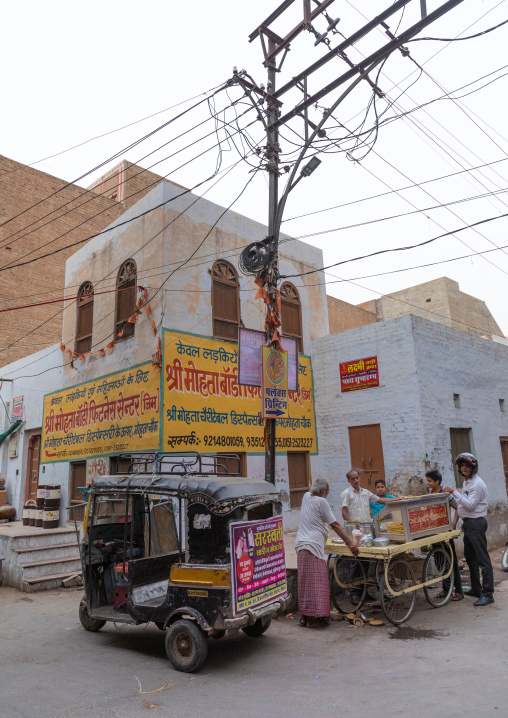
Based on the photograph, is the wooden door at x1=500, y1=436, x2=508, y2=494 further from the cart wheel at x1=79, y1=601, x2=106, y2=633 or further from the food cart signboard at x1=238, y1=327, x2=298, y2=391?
the cart wheel at x1=79, y1=601, x2=106, y2=633

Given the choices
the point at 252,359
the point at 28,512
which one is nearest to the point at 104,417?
the point at 28,512

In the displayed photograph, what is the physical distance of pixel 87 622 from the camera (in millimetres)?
6559

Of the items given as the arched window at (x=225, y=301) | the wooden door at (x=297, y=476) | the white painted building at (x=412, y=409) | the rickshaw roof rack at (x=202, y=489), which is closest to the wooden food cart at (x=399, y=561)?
the rickshaw roof rack at (x=202, y=489)

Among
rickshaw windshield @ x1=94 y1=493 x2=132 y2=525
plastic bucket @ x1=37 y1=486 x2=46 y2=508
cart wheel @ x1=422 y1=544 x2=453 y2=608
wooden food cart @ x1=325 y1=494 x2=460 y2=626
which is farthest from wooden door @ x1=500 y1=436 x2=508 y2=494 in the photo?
plastic bucket @ x1=37 y1=486 x2=46 y2=508

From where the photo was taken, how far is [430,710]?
3.94 meters

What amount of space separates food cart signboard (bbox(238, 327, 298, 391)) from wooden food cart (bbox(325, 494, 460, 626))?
2.84 metres

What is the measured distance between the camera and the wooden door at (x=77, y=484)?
1328 centimetres

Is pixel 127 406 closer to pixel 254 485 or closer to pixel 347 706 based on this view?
pixel 254 485

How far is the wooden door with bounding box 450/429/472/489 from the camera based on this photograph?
12500mm

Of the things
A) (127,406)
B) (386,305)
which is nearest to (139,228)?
(127,406)

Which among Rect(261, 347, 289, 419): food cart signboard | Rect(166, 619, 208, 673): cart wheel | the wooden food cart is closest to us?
Rect(166, 619, 208, 673): cart wheel

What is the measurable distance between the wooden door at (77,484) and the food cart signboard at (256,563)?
28.9ft

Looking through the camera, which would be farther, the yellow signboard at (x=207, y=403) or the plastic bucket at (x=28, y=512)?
the plastic bucket at (x=28, y=512)

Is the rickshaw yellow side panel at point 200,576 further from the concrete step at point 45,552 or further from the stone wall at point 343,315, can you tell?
the stone wall at point 343,315
